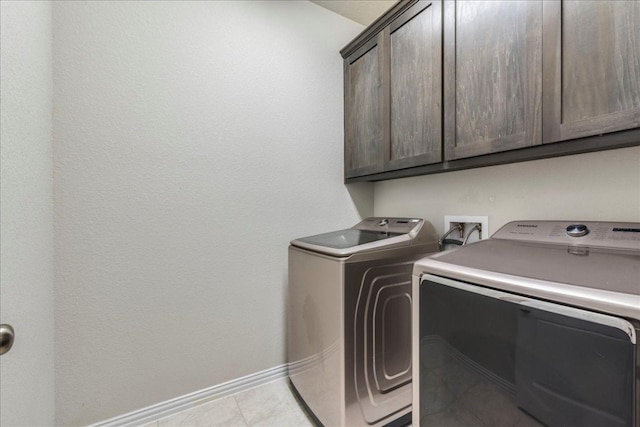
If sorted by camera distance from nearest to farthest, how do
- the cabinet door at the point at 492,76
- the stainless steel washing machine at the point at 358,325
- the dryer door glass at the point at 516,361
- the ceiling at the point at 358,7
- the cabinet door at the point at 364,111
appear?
the dryer door glass at the point at 516,361
the cabinet door at the point at 492,76
the stainless steel washing machine at the point at 358,325
the cabinet door at the point at 364,111
the ceiling at the point at 358,7

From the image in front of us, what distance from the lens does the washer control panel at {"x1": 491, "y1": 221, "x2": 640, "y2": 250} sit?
846 mm

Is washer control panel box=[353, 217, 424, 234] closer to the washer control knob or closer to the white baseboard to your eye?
the washer control knob

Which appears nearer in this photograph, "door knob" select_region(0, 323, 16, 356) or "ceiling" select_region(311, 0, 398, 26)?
"door knob" select_region(0, 323, 16, 356)

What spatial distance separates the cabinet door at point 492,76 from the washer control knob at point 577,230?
1.17 feet

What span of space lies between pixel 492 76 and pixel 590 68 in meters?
0.30

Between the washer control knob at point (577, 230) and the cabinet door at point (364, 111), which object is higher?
the cabinet door at point (364, 111)

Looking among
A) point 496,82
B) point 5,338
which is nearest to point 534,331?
point 496,82

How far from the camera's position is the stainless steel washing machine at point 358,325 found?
1.14 meters

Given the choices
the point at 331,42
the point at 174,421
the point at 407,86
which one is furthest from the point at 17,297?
the point at 331,42

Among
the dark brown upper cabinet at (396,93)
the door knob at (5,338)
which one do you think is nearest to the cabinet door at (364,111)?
the dark brown upper cabinet at (396,93)

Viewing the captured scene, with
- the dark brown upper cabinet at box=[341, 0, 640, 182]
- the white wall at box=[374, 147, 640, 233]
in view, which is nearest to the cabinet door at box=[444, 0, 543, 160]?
the dark brown upper cabinet at box=[341, 0, 640, 182]

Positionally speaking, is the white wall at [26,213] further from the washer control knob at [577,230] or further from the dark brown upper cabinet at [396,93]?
the washer control knob at [577,230]

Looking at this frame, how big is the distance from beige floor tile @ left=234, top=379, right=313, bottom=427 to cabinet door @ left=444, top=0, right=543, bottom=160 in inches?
61.6

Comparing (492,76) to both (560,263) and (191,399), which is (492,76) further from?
(191,399)
